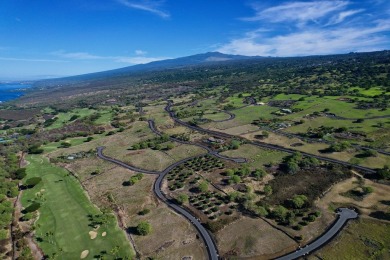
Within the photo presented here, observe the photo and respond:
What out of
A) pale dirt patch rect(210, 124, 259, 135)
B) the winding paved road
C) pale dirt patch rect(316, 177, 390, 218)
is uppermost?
A: pale dirt patch rect(210, 124, 259, 135)

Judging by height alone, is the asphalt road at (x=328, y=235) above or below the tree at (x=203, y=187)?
below

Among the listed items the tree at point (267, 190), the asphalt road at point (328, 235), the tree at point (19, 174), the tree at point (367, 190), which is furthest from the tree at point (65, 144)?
the tree at point (367, 190)

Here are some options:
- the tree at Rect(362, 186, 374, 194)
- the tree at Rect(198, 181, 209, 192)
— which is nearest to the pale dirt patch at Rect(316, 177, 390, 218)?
the tree at Rect(362, 186, 374, 194)

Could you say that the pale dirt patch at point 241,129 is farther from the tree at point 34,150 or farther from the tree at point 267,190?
the tree at point 34,150

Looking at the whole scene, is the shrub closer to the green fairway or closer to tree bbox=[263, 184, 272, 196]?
the green fairway

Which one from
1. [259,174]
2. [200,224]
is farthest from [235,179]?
[200,224]

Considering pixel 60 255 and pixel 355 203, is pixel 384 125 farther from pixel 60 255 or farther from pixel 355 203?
pixel 60 255
